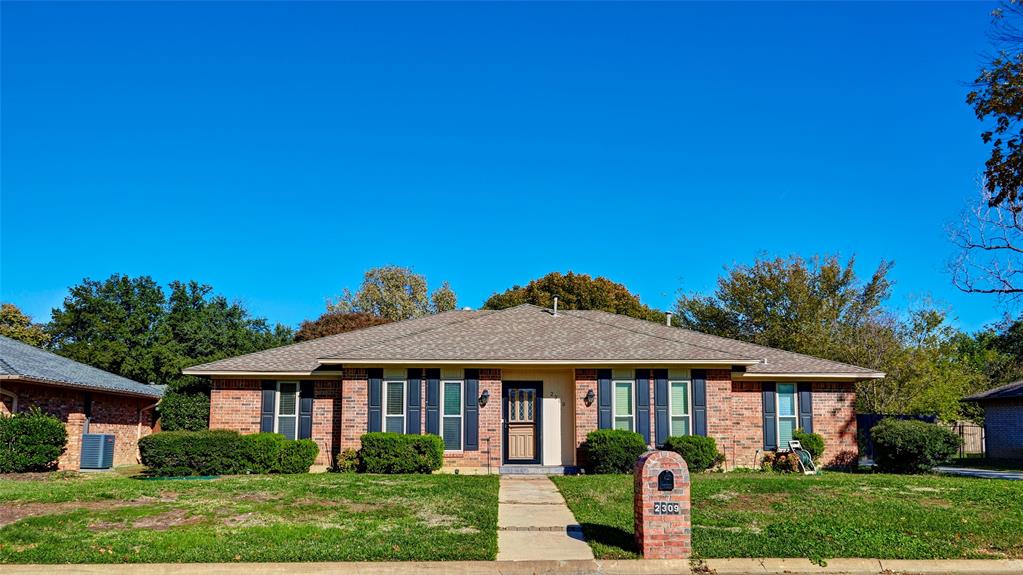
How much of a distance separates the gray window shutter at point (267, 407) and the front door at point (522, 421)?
5.88 m

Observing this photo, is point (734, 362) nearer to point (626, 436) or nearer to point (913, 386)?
point (626, 436)

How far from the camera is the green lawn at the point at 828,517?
9.42 metres

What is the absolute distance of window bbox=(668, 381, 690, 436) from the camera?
1830 cm

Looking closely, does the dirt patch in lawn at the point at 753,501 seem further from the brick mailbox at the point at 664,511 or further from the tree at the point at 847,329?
the tree at the point at 847,329

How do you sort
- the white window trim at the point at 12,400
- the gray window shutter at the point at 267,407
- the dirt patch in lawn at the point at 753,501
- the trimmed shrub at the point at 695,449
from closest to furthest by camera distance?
the dirt patch in lawn at the point at 753,501 → the trimmed shrub at the point at 695,449 → the white window trim at the point at 12,400 → the gray window shutter at the point at 267,407

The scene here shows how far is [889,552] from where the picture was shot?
9320 mm

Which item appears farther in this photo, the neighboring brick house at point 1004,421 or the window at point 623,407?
the neighboring brick house at point 1004,421

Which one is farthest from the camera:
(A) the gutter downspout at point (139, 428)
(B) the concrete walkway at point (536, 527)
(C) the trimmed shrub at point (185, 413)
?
(A) the gutter downspout at point (139, 428)

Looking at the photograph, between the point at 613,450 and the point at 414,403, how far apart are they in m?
4.85

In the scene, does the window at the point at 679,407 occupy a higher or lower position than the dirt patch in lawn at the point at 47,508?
higher

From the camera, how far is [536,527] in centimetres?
1066

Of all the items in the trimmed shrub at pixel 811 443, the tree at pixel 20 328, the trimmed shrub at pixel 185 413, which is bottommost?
the trimmed shrub at pixel 811 443

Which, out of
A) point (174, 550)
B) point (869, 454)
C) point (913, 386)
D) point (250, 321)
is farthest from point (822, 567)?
point (250, 321)

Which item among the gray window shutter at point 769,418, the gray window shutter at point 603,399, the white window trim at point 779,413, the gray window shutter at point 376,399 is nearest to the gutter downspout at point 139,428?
the gray window shutter at point 376,399
